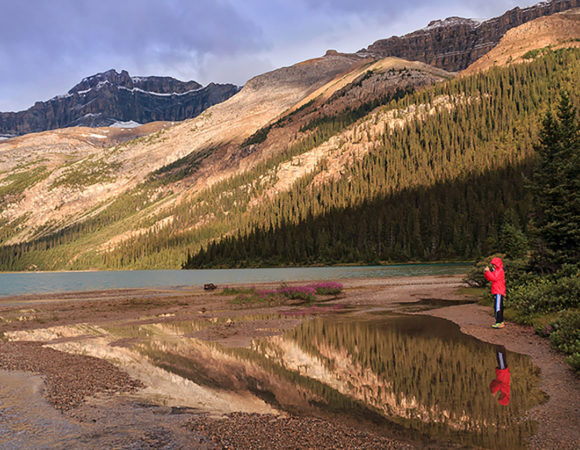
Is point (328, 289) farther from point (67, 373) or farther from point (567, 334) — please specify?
point (67, 373)

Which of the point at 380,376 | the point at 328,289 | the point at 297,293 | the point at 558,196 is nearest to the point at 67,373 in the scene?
the point at 380,376

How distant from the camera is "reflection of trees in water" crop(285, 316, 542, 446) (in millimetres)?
9164

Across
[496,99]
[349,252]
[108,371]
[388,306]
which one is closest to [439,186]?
[349,252]

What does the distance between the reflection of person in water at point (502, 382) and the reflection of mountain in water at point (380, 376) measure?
0.17 m

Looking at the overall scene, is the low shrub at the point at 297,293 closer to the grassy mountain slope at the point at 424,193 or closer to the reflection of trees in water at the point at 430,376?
the reflection of trees in water at the point at 430,376

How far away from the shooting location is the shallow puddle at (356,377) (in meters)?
9.38

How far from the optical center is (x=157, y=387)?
41.8 ft

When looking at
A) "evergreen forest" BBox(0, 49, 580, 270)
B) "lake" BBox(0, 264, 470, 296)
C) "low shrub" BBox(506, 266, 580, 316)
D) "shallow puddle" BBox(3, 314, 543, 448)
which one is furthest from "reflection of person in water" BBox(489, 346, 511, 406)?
"evergreen forest" BBox(0, 49, 580, 270)

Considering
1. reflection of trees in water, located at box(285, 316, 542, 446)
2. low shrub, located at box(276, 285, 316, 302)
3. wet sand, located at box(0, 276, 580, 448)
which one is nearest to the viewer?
wet sand, located at box(0, 276, 580, 448)

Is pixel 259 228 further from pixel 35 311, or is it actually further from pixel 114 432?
pixel 114 432

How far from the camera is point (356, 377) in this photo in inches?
513

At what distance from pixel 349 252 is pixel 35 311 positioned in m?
114

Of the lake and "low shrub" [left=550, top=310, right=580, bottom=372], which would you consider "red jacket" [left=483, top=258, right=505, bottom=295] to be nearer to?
"low shrub" [left=550, top=310, right=580, bottom=372]

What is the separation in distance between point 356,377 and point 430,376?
219cm
